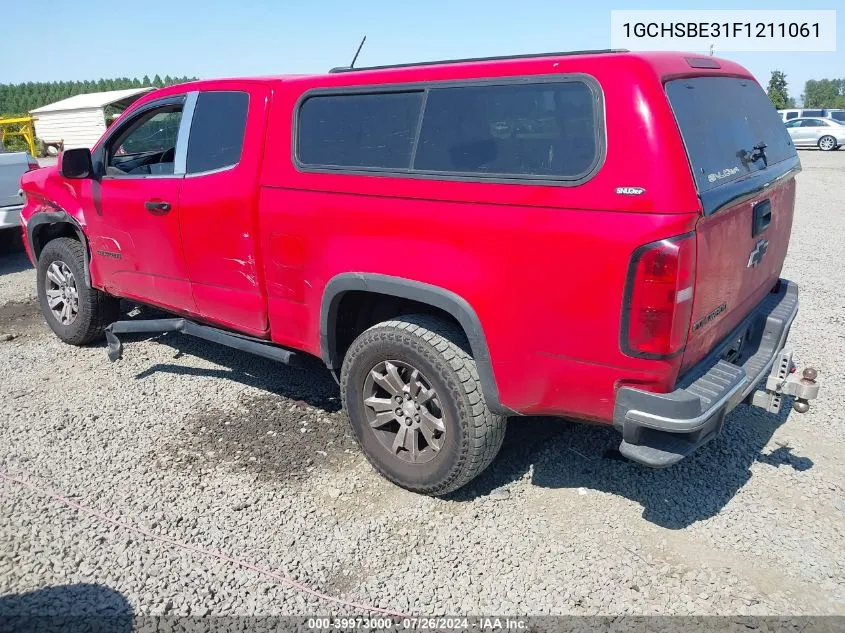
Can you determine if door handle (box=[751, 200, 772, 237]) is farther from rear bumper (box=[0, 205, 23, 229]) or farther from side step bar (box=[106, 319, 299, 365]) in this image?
rear bumper (box=[0, 205, 23, 229])

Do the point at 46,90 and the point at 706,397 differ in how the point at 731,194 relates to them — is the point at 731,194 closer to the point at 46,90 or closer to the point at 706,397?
the point at 706,397

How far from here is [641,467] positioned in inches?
144

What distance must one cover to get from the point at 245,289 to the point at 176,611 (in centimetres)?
183

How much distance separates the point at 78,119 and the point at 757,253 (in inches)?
1219

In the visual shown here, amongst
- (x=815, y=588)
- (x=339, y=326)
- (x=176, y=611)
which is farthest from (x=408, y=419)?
(x=815, y=588)

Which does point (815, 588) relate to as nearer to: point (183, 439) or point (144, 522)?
point (144, 522)

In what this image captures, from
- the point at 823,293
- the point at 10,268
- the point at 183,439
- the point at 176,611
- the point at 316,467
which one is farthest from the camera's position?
the point at 10,268

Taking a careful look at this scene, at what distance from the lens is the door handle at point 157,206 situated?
13.7 feet

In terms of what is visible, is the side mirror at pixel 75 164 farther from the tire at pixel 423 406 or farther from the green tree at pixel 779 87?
the green tree at pixel 779 87

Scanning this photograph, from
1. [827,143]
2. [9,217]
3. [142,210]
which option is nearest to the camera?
[142,210]

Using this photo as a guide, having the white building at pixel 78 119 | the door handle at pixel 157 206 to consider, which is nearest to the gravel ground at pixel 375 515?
the door handle at pixel 157 206

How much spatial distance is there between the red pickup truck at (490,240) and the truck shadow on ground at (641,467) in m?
0.54

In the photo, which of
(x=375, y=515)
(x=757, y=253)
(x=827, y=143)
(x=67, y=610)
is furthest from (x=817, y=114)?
(x=67, y=610)

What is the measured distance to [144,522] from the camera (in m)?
3.23
